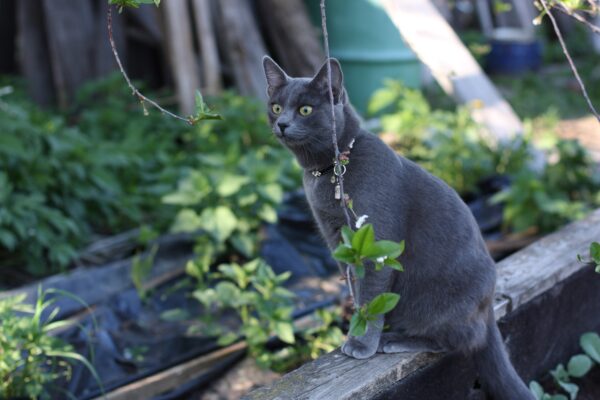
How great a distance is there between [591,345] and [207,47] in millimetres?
3096

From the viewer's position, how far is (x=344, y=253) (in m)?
1.21

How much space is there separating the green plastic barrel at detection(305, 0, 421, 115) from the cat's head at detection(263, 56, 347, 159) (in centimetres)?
373

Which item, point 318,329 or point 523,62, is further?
point 523,62

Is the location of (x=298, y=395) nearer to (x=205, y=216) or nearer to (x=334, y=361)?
(x=334, y=361)

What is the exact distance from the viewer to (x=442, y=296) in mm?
1679

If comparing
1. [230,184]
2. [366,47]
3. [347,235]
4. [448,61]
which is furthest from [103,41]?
[347,235]

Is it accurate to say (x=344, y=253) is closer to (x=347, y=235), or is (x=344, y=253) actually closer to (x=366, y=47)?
(x=347, y=235)

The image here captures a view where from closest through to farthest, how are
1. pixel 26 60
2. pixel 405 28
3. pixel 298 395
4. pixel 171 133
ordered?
pixel 298 395 → pixel 405 28 → pixel 171 133 → pixel 26 60

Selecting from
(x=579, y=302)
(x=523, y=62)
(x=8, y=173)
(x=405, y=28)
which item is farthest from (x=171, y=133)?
(x=523, y=62)

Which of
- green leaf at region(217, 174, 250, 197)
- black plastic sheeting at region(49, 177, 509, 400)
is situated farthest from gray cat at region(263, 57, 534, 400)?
green leaf at region(217, 174, 250, 197)

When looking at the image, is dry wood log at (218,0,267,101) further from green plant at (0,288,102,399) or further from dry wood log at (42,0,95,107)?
green plant at (0,288,102,399)

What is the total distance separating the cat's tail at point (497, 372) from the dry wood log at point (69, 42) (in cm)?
351

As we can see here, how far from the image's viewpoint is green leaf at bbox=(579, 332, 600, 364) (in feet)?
6.93

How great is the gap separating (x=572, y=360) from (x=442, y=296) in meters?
0.70
